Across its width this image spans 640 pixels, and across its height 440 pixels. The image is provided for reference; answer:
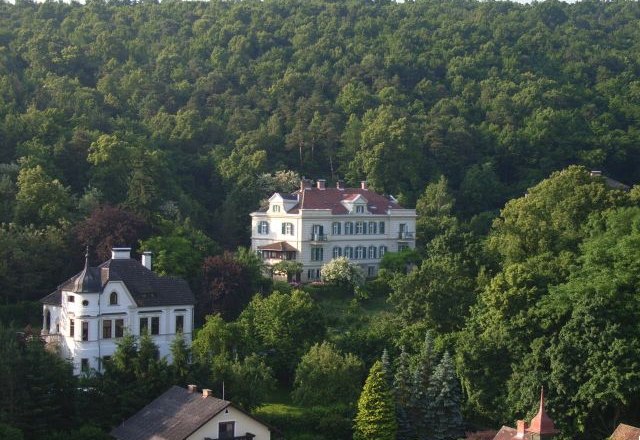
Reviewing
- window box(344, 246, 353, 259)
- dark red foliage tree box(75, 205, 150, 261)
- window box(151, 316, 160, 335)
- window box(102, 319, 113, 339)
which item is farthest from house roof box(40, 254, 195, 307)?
window box(344, 246, 353, 259)

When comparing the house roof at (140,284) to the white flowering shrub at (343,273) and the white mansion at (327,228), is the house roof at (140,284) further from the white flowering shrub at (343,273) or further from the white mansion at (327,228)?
the white mansion at (327,228)

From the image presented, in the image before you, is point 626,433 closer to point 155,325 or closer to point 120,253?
point 155,325

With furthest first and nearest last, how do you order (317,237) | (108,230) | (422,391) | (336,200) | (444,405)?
(336,200) < (317,237) < (108,230) < (422,391) < (444,405)

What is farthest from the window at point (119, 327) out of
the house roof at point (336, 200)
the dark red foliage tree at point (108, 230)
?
the house roof at point (336, 200)

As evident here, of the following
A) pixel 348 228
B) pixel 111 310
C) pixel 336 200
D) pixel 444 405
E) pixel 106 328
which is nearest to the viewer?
pixel 444 405

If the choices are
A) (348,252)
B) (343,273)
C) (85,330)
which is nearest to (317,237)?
(348,252)

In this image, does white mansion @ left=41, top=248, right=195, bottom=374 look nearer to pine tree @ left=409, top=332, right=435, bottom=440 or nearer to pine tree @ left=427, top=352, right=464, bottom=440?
pine tree @ left=409, top=332, right=435, bottom=440
